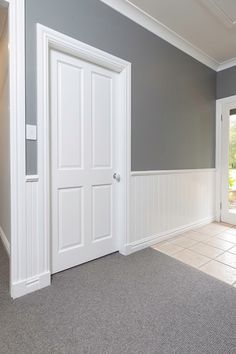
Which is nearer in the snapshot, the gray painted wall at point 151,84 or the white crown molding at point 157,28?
the gray painted wall at point 151,84

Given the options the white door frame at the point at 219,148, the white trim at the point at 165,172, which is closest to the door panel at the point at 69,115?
A: the white trim at the point at 165,172

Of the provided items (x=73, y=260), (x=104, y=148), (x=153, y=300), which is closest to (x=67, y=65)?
(x=104, y=148)

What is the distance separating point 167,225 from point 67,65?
2169mm

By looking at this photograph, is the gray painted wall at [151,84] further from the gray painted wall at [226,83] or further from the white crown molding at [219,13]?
the white crown molding at [219,13]

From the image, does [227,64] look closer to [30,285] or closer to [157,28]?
[157,28]

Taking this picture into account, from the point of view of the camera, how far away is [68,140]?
1916mm

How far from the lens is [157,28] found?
244 cm

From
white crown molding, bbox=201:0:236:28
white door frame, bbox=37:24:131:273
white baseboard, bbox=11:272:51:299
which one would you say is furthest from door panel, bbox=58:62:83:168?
A: white crown molding, bbox=201:0:236:28

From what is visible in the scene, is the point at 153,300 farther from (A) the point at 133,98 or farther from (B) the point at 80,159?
(A) the point at 133,98

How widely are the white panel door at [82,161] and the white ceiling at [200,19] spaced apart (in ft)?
2.71

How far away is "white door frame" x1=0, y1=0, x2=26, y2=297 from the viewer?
150cm

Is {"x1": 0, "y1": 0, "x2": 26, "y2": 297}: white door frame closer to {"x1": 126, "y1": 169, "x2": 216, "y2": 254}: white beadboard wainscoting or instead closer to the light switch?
the light switch

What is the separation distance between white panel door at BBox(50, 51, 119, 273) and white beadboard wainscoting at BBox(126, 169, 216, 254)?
256 millimetres

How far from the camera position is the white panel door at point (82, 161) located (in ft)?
6.09
